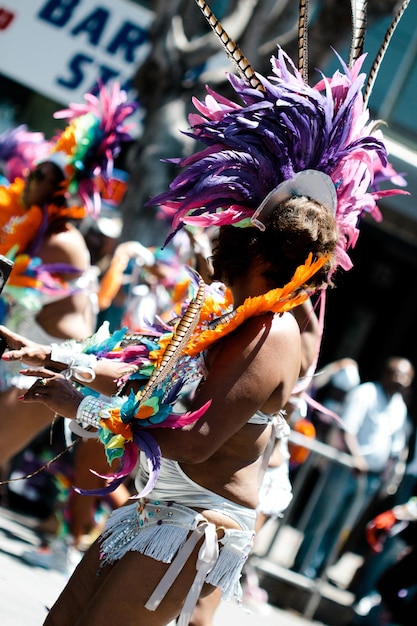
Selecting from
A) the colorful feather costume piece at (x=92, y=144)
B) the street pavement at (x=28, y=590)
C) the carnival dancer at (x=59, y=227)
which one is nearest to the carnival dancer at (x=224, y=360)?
the street pavement at (x=28, y=590)

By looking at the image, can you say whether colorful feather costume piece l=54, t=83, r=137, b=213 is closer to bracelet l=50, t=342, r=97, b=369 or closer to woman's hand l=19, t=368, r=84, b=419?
bracelet l=50, t=342, r=97, b=369

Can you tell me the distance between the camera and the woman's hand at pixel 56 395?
111 inches

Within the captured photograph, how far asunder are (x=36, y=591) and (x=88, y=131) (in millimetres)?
2296

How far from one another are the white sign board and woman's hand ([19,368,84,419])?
7716 mm

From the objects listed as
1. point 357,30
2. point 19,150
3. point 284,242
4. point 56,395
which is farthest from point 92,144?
point 56,395

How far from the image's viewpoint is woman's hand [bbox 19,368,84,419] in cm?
281

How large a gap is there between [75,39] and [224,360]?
8101mm

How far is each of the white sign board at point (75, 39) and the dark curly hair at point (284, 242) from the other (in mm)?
7500

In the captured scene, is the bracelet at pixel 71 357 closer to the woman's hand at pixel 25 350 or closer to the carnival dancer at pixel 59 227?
the woman's hand at pixel 25 350

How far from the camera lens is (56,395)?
283 centimetres

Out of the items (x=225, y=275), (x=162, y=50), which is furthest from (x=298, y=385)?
(x=162, y=50)

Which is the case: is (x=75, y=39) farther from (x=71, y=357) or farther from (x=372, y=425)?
(x=71, y=357)

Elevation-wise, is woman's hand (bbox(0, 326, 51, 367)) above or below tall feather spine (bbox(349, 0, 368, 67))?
→ below

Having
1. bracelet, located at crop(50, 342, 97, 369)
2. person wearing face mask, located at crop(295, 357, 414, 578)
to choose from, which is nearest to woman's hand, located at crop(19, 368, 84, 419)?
bracelet, located at crop(50, 342, 97, 369)
